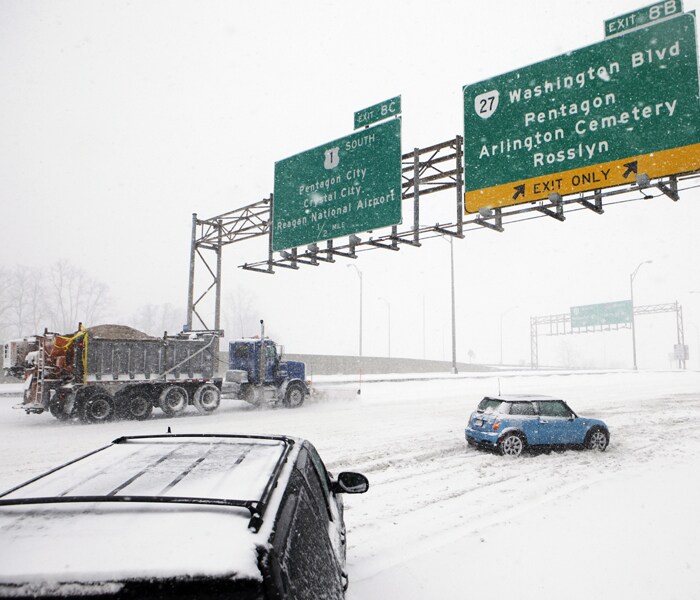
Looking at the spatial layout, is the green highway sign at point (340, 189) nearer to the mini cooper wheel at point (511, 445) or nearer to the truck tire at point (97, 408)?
the mini cooper wheel at point (511, 445)

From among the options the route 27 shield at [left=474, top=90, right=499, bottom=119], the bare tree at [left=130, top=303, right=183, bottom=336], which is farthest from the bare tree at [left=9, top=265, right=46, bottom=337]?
the route 27 shield at [left=474, top=90, right=499, bottom=119]

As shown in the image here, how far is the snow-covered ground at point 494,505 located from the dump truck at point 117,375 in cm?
79

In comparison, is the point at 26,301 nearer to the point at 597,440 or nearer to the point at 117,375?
the point at 117,375

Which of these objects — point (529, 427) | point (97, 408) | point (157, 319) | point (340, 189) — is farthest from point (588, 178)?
point (157, 319)

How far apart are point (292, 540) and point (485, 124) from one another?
39.9 feet

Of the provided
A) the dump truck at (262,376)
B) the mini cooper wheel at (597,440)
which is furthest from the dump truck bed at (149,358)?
the mini cooper wheel at (597,440)

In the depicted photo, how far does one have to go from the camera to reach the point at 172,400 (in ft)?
56.9

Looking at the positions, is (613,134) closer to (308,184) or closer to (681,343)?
(308,184)

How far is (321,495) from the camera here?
3.37 meters

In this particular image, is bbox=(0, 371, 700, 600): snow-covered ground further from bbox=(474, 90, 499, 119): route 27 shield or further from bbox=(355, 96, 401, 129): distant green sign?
bbox=(355, 96, 401, 129): distant green sign

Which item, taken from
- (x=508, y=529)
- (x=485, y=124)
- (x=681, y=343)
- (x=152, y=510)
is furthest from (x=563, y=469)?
(x=681, y=343)

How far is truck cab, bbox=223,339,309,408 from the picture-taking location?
19359 millimetres

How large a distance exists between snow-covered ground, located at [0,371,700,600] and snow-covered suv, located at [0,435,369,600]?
2.61 metres

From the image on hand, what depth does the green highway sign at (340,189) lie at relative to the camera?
14156 mm
